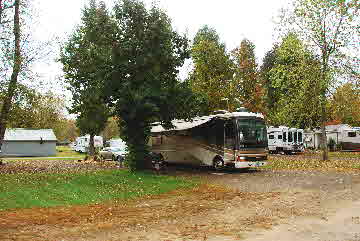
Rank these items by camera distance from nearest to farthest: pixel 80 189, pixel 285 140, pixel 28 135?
pixel 80 189 < pixel 285 140 < pixel 28 135

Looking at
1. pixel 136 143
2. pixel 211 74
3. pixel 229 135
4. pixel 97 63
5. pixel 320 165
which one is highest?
pixel 211 74

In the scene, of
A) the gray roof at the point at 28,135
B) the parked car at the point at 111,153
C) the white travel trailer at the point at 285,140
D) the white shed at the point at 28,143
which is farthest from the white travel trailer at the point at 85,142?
the white travel trailer at the point at 285,140

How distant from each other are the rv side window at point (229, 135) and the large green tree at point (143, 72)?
2426 mm

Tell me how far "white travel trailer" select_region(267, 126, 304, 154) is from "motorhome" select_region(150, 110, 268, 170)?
20.9 meters

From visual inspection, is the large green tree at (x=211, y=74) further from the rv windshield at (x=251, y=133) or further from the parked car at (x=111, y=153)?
the rv windshield at (x=251, y=133)

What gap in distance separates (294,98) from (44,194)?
23613mm

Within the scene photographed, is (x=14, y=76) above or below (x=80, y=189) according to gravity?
above

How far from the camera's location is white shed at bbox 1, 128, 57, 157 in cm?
5012

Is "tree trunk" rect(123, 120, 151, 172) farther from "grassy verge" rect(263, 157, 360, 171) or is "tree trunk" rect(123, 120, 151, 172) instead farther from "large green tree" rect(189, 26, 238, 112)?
"large green tree" rect(189, 26, 238, 112)

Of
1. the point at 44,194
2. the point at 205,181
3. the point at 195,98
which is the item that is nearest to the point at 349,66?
the point at 195,98

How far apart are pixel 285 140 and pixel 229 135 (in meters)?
23.3

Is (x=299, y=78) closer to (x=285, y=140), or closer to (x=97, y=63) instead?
(x=285, y=140)

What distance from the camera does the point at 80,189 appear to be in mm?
14578

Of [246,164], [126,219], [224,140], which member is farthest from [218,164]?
[126,219]
